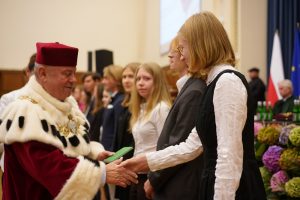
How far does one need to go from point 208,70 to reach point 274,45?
21.4 feet

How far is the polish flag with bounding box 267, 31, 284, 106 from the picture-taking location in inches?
320

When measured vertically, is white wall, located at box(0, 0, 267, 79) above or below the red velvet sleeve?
above

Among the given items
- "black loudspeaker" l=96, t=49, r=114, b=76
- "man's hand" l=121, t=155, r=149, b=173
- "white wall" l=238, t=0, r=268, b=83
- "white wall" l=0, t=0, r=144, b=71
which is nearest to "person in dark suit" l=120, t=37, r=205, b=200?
"man's hand" l=121, t=155, r=149, b=173

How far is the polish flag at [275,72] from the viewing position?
8125mm

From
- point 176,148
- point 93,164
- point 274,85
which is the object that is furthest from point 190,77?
point 274,85

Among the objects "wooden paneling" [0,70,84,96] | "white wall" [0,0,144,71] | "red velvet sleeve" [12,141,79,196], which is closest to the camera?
"red velvet sleeve" [12,141,79,196]

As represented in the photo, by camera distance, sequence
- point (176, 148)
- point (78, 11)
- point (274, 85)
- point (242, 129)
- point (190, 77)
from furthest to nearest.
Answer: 1. point (78, 11)
2. point (274, 85)
3. point (190, 77)
4. point (176, 148)
5. point (242, 129)

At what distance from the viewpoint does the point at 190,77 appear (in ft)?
8.71

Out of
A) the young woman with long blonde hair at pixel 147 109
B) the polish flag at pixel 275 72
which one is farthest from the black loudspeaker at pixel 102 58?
the young woman with long blonde hair at pixel 147 109

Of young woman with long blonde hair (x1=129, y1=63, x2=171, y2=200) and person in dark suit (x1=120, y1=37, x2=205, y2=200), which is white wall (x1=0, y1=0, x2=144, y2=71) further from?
Result: person in dark suit (x1=120, y1=37, x2=205, y2=200)

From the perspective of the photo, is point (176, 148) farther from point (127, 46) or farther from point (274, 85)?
point (127, 46)

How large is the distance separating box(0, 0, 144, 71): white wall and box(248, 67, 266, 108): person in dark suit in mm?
6207

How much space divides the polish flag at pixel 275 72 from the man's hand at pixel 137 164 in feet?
20.2

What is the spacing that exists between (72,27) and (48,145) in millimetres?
11548
